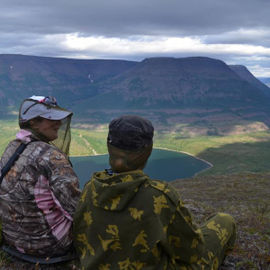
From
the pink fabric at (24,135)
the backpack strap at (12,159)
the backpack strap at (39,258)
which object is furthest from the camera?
the backpack strap at (39,258)

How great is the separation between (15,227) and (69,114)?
101 inches

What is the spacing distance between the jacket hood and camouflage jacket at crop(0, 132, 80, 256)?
148 centimetres

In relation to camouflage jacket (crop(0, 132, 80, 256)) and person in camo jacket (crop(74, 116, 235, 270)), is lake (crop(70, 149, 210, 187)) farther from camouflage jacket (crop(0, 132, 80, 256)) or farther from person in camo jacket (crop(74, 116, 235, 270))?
person in camo jacket (crop(74, 116, 235, 270))

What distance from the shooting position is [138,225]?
4.55 m

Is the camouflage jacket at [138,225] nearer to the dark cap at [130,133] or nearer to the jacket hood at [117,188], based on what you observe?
the jacket hood at [117,188]

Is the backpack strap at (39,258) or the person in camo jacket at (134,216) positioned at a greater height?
the person in camo jacket at (134,216)

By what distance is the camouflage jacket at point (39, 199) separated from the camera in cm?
599

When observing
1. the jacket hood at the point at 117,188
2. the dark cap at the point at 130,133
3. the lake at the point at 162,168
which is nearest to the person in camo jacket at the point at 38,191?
the jacket hood at the point at 117,188

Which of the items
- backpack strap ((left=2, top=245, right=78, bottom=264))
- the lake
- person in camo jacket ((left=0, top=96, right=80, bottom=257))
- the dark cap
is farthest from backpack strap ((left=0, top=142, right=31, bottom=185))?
the lake

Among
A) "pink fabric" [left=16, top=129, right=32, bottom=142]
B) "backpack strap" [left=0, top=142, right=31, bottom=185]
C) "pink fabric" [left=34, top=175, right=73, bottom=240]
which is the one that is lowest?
"pink fabric" [left=34, top=175, right=73, bottom=240]

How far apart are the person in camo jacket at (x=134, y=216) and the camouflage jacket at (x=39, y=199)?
3.79ft

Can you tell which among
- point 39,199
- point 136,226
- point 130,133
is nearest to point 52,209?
point 39,199

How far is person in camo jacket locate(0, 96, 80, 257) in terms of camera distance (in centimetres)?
600

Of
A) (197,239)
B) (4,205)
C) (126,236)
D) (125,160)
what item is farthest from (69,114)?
(197,239)
